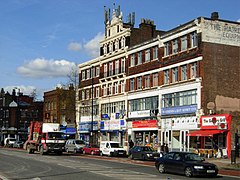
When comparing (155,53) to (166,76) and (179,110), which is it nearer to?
(166,76)

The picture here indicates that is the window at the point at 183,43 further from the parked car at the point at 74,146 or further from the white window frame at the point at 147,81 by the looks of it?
the parked car at the point at 74,146

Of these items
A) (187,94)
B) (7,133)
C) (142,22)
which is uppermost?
(142,22)

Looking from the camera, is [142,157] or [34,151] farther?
[34,151]

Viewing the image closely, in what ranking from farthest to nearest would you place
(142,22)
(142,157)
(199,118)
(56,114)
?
(56,114) → (142,22) → (199,118) → (142,157)

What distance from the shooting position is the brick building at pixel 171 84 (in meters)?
44.1

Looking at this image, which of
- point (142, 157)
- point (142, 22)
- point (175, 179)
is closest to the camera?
point (175, 179)

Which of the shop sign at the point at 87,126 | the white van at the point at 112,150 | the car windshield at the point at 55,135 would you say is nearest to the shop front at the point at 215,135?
the white van at the point at 112,150

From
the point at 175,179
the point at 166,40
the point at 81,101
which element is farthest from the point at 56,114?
the point at 175,179

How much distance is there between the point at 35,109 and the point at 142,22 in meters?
59.0

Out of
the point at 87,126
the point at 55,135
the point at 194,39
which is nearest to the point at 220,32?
the point at 194,39

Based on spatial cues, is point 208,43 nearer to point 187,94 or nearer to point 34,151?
point 187,94

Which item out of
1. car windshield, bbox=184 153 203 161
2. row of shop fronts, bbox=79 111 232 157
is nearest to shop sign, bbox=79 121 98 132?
row of shop fronts, bbox=79 111 232 157

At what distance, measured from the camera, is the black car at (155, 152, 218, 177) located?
2242cm

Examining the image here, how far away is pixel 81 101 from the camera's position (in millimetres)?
73688
